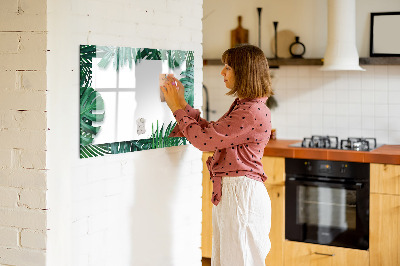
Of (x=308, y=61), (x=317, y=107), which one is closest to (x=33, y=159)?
(x=308, y=61)

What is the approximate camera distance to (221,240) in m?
2.93

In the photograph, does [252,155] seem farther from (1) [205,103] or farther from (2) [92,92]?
(1) [205,103]

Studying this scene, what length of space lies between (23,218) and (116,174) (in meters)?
0.47

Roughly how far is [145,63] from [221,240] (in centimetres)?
90

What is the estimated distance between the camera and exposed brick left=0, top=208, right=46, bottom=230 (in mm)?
2406

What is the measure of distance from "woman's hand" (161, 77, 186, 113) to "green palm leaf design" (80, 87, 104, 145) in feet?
1.40

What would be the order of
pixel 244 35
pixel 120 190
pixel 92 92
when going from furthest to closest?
pixel 244 35 → pixel 120 190 → pixel 92 92

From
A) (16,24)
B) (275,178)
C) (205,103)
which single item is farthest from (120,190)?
(205,103)

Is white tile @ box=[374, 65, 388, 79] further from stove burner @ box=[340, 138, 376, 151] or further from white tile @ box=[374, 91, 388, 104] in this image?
stove burner @ box=[340, 138, 376, 151]

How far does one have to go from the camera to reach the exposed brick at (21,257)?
7.92 feet

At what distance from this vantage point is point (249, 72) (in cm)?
283

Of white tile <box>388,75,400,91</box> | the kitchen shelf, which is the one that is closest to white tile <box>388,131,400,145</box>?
white tile <box>388,75,400,91</box>

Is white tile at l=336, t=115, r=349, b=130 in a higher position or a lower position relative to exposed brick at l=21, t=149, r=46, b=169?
higher

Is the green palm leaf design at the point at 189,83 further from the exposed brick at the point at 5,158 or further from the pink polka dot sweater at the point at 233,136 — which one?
the exposed brick at the point at 5,158
